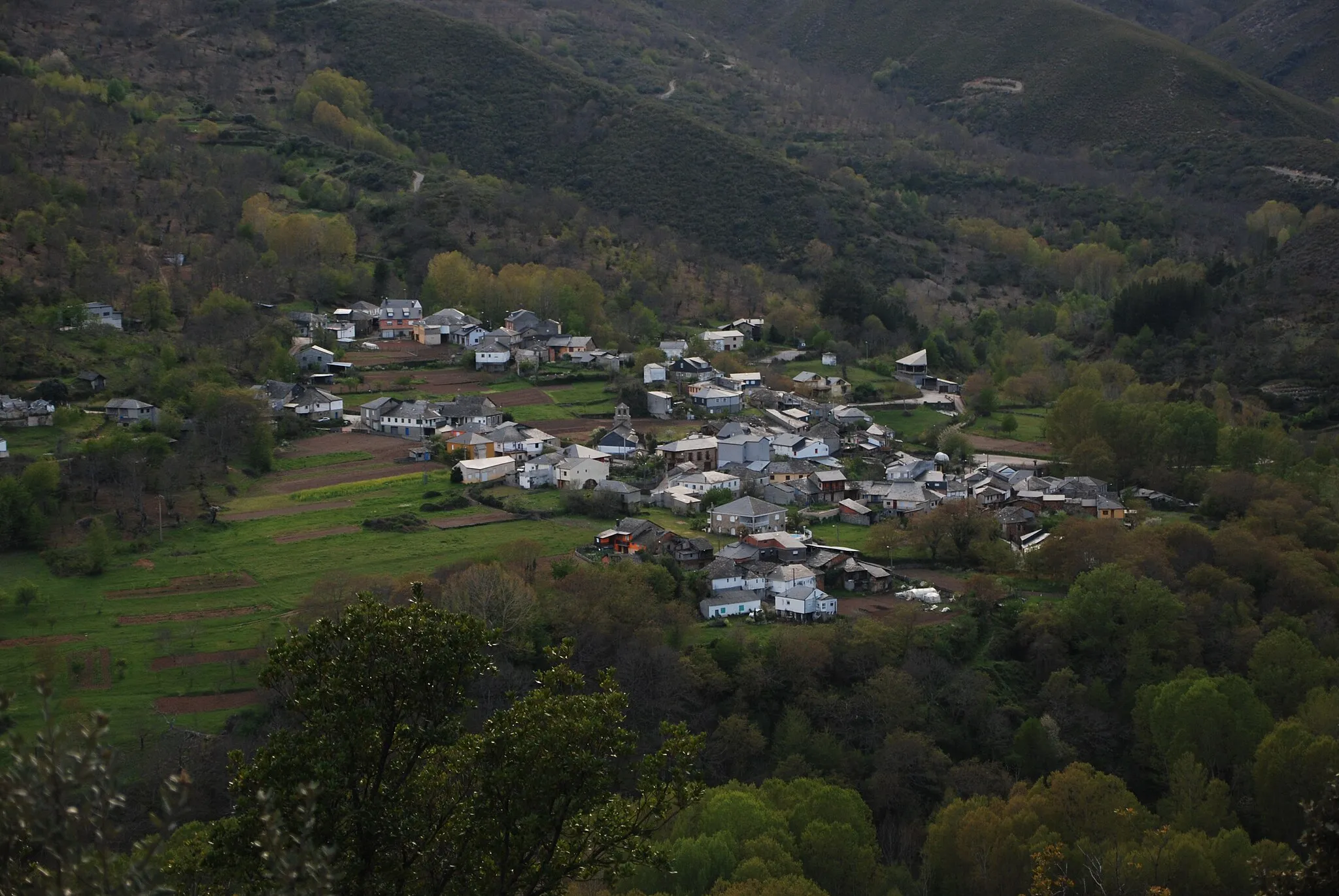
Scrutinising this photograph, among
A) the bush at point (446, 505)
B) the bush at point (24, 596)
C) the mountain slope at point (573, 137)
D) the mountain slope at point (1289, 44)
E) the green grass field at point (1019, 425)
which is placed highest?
the mountain slope at point (1289, 44)

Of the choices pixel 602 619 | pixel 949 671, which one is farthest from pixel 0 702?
pixel 949 671

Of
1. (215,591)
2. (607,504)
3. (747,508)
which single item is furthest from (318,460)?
(747,508)

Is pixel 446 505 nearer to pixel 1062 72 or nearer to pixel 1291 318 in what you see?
pixel 1291 318

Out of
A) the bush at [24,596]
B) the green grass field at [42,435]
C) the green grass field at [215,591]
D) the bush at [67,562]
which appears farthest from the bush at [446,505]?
the bush at [24,596]

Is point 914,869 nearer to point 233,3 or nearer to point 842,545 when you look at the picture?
point 842,545

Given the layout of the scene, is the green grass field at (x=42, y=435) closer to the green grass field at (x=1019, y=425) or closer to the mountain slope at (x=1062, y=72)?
the green grass field at (x=1019, y=425)

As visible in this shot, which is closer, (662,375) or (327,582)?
(327,582)
